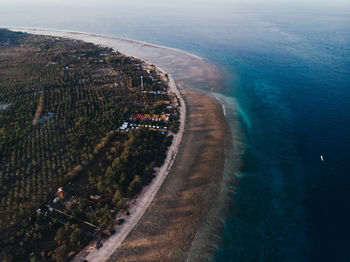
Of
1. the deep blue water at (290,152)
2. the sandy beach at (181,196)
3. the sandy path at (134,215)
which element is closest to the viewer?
the sandy path at (134,215)

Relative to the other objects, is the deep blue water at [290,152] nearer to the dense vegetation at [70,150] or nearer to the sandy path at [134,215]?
the sandy path at [134,215]

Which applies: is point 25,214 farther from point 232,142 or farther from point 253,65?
point 253,65

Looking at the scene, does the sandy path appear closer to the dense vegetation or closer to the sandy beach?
the sandy beach

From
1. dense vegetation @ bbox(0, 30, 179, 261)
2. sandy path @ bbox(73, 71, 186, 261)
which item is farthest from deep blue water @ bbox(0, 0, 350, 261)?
dense vegetation @ bbox(0, 30, 179, 261)

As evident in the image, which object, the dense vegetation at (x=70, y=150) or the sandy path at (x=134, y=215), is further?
the dense vegetation at (x=70, y=150)


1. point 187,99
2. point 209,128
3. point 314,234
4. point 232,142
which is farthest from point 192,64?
point 314,234

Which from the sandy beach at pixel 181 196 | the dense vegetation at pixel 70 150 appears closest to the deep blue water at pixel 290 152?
the sandy beach at pixel 181 196

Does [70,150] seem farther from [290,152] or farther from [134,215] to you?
[290,152]
